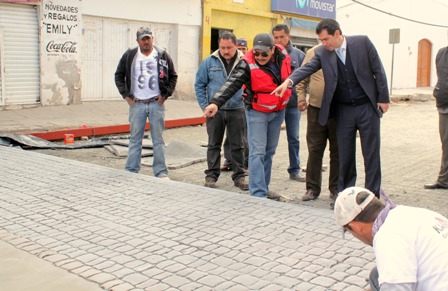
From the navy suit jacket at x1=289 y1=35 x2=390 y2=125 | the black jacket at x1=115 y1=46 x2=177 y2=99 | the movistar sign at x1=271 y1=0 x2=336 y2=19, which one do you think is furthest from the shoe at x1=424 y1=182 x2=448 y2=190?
the movistar sign at x1=271 y1=0 x2=336 y2=19

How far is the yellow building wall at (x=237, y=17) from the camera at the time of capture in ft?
64.7

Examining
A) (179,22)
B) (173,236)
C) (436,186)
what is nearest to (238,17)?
(179,22)

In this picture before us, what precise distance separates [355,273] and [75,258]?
2.04 metres

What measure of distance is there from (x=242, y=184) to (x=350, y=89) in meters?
2.01

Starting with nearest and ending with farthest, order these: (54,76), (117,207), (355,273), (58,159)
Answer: (355,273), (117,207), (58,159), (54,76)

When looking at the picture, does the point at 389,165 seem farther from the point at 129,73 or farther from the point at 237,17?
the point at 237,17

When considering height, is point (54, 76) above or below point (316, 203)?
above

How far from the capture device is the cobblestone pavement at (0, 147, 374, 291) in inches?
164

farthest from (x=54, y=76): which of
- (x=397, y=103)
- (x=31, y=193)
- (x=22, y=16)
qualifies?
(x=397, y=103)

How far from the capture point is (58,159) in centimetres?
845

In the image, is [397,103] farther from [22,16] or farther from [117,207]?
[117,207]

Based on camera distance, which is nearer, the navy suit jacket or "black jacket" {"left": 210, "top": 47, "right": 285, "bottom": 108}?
the navy suit jacket

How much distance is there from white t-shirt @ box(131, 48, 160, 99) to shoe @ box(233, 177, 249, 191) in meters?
1.48

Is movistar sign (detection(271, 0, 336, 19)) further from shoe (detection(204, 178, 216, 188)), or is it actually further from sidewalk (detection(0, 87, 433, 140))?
shoe (detection(204, 178, 216, 188))
